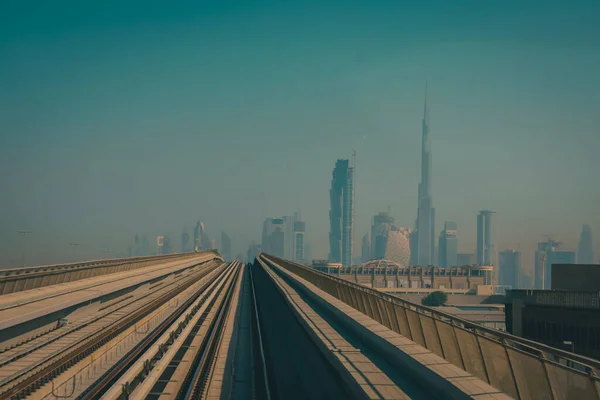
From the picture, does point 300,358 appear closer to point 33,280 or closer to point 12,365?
point 12,365

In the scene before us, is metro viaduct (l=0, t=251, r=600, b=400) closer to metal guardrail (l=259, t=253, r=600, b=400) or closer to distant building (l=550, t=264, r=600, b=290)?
metal guardrail (l=259, t=253, r=600, b=400)

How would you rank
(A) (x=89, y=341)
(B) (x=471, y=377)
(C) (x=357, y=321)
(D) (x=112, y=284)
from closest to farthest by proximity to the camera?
(B) (x=471, y=377)
(C) (x=357, y=321)
(A) (x=89, y=341)
(D) (x=112, y=284)

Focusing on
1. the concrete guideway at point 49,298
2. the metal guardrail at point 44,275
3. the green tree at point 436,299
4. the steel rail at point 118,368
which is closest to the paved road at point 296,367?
the steel rail at point 118,368

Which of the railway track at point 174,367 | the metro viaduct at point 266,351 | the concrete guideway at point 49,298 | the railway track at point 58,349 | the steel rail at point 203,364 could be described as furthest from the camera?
the concrete guideway at point 49,298

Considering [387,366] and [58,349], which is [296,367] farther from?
[58,349]

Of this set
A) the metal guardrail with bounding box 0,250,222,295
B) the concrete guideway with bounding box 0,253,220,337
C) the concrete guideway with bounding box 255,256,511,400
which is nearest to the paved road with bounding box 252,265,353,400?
the concrete guideway with bounding box 255,256,511,400

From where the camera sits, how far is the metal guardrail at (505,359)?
672cm

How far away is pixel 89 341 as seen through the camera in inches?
1129

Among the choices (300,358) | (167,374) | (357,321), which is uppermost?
(357,321)

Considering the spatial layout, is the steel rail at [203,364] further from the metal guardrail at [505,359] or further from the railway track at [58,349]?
the metal guardrail at [505,359]

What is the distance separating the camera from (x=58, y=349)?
87.1ft

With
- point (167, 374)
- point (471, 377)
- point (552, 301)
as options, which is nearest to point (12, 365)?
point (167, 374)

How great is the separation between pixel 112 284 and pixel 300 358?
31.8 meters

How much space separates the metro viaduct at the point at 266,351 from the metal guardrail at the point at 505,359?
0.02 meters
